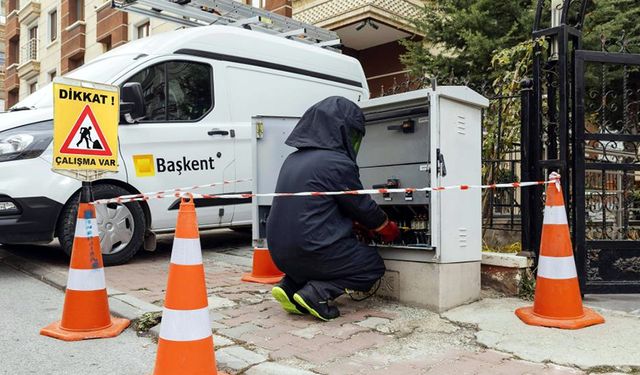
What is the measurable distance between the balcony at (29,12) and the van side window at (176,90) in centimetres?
2491

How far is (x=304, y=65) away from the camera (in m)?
7.55

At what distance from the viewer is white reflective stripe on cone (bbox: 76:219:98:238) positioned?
377 cm

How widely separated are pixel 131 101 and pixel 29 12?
85.7 ft

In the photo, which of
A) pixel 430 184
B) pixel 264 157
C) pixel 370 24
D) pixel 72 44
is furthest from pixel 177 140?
pixel 72 44

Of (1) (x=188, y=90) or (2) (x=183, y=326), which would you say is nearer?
(2) (x=183, y=326)

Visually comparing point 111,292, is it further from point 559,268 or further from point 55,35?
point 55,35

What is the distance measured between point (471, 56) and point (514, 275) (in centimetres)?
858

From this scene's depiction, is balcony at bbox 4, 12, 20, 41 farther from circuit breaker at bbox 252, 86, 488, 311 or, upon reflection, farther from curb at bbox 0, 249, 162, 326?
circuit breaker at bbox 252, 86, 488, 311

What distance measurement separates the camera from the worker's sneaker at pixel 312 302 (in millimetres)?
3832

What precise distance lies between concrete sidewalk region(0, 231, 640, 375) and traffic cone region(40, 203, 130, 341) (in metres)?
0.33

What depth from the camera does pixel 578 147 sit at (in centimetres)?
435

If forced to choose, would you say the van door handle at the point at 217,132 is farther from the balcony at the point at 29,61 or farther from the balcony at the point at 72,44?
the balcony at the point at 29,61

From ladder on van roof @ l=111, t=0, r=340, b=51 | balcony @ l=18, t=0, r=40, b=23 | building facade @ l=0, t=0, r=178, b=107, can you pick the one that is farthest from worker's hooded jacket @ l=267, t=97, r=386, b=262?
balcony @ l=18, t=0, r=40, b=23

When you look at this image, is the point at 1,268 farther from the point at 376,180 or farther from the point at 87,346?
the point at 376,180
